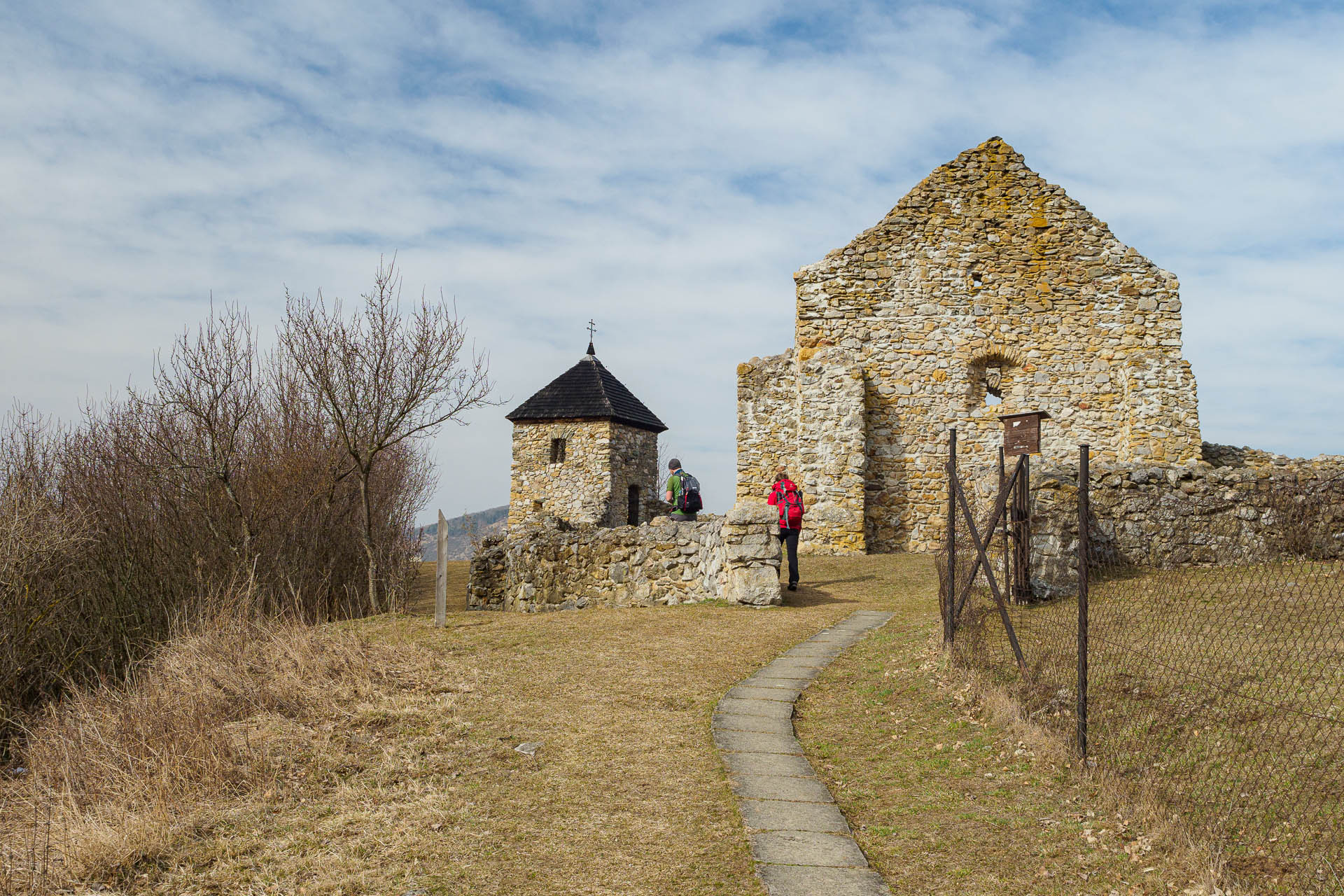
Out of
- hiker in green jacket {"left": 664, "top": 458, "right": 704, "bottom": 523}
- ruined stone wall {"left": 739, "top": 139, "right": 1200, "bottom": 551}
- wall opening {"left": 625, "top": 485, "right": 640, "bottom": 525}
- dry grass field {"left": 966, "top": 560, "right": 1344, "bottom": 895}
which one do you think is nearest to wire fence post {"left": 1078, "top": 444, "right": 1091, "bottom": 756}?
dry grass field {"left": 966, "top": 560, "right": 1344, "bottom": 895}

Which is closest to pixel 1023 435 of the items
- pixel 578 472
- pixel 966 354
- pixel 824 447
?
pixel 824 447

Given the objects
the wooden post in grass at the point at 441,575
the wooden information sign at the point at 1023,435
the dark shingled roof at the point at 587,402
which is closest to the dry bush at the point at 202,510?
the wooden post in grass at the point at 441,575

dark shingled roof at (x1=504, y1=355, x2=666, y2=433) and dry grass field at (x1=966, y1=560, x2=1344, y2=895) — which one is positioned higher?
dark shingled roof at (x1=504, y1=355, x2=666, y2=433)

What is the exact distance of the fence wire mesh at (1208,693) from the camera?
4.26 meters

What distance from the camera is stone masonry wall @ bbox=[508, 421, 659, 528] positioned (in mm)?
30031

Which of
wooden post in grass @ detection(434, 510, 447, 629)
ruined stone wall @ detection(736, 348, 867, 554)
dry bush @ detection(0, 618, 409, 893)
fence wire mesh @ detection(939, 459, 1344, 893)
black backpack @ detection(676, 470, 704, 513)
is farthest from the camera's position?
ruined stone wall @ detection(736, 348, 867, 554)

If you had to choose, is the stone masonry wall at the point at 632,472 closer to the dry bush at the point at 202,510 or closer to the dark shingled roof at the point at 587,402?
the dark shingled roof at the point at 587,402

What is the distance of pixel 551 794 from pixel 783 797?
54.4 inches

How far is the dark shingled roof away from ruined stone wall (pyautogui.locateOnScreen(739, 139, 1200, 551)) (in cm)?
1284

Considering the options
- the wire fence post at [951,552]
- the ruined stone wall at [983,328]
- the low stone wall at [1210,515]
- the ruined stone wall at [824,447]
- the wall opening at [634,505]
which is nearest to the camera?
the wire fence post at [951,552]

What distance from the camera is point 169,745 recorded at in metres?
6.21

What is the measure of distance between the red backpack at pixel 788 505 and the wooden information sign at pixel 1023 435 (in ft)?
11.4

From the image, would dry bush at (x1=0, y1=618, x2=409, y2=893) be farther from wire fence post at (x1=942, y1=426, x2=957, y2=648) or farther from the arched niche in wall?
the arched niche in wall

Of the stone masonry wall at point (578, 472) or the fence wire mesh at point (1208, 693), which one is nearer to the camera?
the fence wire mesh at point (1208, 693)
